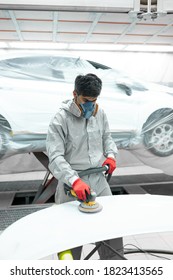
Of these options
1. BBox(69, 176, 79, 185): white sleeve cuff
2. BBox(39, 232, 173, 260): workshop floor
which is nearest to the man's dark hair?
BBox(69, 176, 79, 185): white sleeve cuff

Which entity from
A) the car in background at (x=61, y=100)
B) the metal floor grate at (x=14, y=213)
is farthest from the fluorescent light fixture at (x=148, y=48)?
the metal floor grate at (x=14, y=213)

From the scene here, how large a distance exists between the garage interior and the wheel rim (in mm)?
252

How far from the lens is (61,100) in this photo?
2.68 meters

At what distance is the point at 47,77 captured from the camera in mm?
2682

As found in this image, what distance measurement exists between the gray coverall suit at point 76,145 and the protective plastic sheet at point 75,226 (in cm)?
25

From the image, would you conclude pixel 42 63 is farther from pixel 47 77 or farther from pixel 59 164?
pixel 59 164

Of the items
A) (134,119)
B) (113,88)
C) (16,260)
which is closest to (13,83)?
(113,88)

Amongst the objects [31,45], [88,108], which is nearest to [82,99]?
[88,108]

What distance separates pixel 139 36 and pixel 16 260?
2652 millimetres

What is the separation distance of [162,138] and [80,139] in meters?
1.72

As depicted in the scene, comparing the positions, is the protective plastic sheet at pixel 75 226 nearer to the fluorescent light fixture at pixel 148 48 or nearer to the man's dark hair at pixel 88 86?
the man's dark hair at pixel 88 86

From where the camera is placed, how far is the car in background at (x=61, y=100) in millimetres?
2564

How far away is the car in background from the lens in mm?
2564

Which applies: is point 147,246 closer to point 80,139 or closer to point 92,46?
point 80,139
